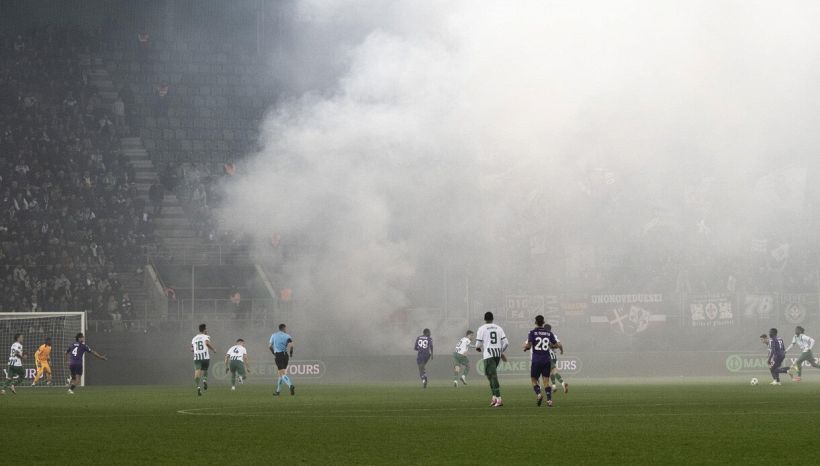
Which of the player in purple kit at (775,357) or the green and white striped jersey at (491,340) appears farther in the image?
the player in purple kit at (775,357)

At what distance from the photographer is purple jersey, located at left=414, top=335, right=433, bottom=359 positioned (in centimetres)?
4097

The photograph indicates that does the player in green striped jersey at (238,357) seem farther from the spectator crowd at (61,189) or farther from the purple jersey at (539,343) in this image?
the purple jersey at (539,343)

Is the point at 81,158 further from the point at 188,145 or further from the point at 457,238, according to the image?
the point at 457,238

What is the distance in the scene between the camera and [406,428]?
58.0 ft

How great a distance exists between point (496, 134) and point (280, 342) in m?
17.9

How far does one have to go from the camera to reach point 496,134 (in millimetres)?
47875

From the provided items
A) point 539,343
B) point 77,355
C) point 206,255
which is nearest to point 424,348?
point 206,255

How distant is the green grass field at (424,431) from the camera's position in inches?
521

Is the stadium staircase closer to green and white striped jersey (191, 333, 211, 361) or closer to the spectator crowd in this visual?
the spectator crowd

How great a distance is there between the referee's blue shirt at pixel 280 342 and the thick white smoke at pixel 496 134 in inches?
568

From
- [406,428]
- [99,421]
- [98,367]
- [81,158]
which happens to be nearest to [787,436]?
[406,428]

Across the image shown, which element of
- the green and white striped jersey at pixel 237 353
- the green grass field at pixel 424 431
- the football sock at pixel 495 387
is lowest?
the green grass field at pixel 424 431

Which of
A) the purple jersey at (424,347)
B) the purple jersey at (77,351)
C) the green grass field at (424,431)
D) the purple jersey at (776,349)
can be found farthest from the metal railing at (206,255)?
the purple jersey at (776,349)

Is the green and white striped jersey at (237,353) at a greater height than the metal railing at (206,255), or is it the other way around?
the metal railing at (206,255)
